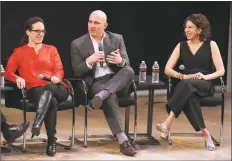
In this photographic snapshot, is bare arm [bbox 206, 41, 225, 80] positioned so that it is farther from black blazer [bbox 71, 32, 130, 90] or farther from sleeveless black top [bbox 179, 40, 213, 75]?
black blazer [bbox 71, 32, 130, 90]

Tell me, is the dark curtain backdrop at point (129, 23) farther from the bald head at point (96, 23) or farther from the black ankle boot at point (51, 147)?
the black ankle boot at point (51, 147)

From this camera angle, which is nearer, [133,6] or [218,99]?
[218,99]

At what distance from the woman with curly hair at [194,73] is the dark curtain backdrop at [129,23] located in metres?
2.16

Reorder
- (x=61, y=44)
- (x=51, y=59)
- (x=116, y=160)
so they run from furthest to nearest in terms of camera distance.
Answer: (x=61, y=44)
(x=51, y=59)
(x=116, y=160)

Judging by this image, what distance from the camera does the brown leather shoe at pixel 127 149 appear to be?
449 cm

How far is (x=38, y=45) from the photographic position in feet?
15.4

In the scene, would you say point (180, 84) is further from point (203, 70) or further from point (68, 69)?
point (68, 69)

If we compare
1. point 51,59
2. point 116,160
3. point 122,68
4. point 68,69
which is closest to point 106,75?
point 122,68

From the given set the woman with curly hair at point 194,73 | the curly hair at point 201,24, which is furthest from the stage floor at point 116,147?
the curly hair at point 201,24

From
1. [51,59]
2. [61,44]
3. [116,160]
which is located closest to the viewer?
[116,160]

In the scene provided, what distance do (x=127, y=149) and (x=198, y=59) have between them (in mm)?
1118

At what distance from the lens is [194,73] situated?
494 centimetres

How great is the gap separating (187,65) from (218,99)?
0.43 metres

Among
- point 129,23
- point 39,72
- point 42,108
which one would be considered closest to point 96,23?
point 39,72
